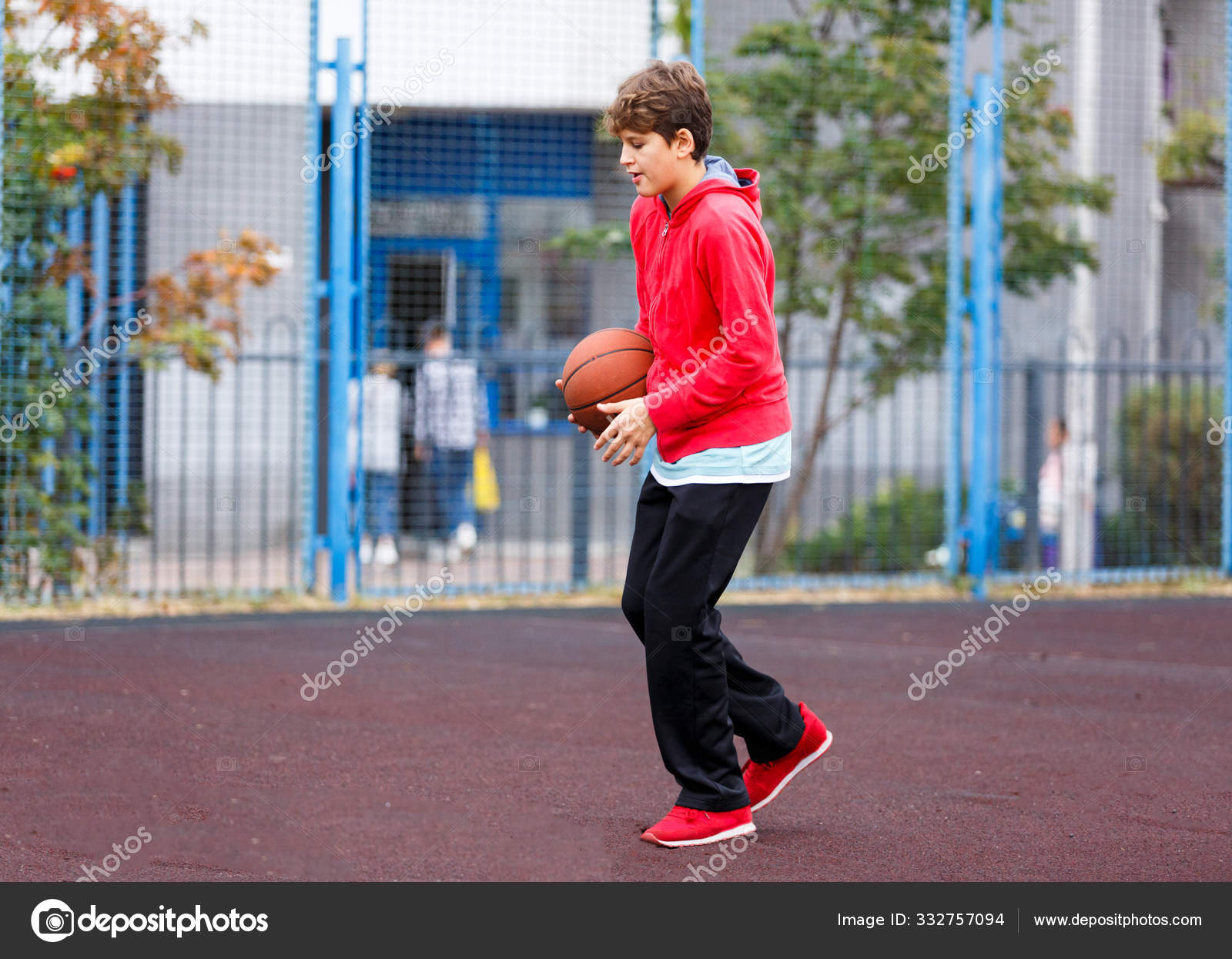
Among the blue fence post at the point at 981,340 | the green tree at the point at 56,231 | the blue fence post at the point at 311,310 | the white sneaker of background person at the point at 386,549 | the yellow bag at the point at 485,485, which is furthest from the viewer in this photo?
the yellow bag at the point at 485,485

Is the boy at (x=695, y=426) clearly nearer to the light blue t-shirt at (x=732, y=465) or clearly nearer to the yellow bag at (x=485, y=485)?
the light blue t-shirt at (x=732, y=465)

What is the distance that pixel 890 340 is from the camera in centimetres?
960

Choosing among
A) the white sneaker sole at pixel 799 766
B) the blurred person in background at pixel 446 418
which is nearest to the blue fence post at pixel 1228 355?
the blurred person in background at pixel 446 418

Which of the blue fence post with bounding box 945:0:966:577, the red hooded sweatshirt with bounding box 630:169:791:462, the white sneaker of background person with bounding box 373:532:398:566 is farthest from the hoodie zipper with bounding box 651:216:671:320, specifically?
the white sneaker of background person with bounding box 373:532:398:566

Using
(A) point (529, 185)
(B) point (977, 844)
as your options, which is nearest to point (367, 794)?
(B) point (977, 844)

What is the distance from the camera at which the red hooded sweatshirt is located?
321 cm

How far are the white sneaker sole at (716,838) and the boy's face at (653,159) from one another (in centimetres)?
152

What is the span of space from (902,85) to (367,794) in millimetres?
6668

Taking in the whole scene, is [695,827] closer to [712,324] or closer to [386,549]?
[712,324]

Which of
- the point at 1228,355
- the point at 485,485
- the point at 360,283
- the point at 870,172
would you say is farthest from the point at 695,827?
the point at 485,485

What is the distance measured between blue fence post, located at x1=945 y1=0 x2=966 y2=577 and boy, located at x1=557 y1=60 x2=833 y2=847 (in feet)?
17.9

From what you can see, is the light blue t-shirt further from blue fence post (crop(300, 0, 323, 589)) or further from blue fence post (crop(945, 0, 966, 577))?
blue fence post (crop(945, 0, 966, 577))

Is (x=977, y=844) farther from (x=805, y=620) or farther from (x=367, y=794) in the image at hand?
(x=805, y=620)

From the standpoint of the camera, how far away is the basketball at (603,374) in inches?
138
